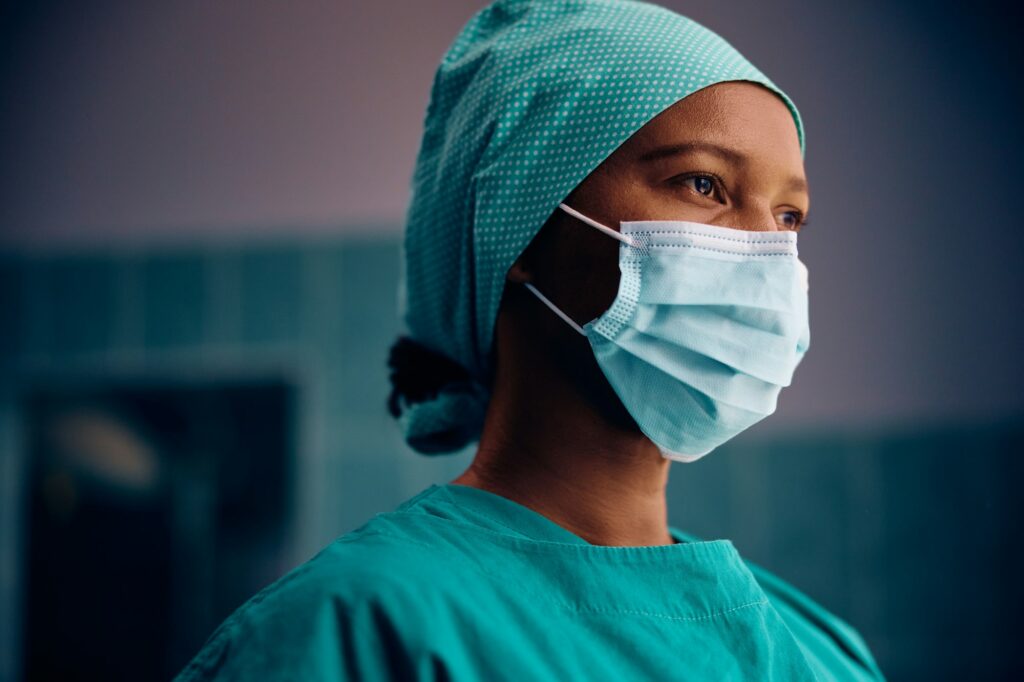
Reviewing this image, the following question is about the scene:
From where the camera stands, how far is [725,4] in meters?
2.39

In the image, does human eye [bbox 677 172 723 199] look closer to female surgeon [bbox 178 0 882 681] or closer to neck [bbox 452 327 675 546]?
female surgeon [bbox 178 0 882 681]

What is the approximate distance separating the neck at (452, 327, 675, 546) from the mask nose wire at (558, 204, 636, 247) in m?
0.13

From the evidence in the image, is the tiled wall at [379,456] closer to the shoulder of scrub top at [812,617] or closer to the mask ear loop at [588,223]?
the shoulder of scrub top at [812,617]

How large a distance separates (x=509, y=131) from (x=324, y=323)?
6.13 ft

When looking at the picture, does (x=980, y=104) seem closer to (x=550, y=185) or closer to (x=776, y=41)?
(x=776, y=41)

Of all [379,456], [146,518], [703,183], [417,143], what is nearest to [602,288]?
[703,183]

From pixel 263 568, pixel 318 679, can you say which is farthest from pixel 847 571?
pixel 318 679

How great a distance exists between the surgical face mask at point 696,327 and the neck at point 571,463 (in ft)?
0.12

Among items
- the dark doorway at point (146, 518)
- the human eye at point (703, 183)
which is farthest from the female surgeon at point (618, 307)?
→ the dark doorway at point (146, 518)

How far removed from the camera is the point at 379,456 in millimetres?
2562

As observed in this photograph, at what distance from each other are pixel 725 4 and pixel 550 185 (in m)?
1.81

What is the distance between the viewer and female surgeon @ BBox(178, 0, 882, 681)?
75cm

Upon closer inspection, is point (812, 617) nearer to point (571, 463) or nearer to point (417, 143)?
point (571, 463)

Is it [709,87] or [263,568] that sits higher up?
[709,87]
